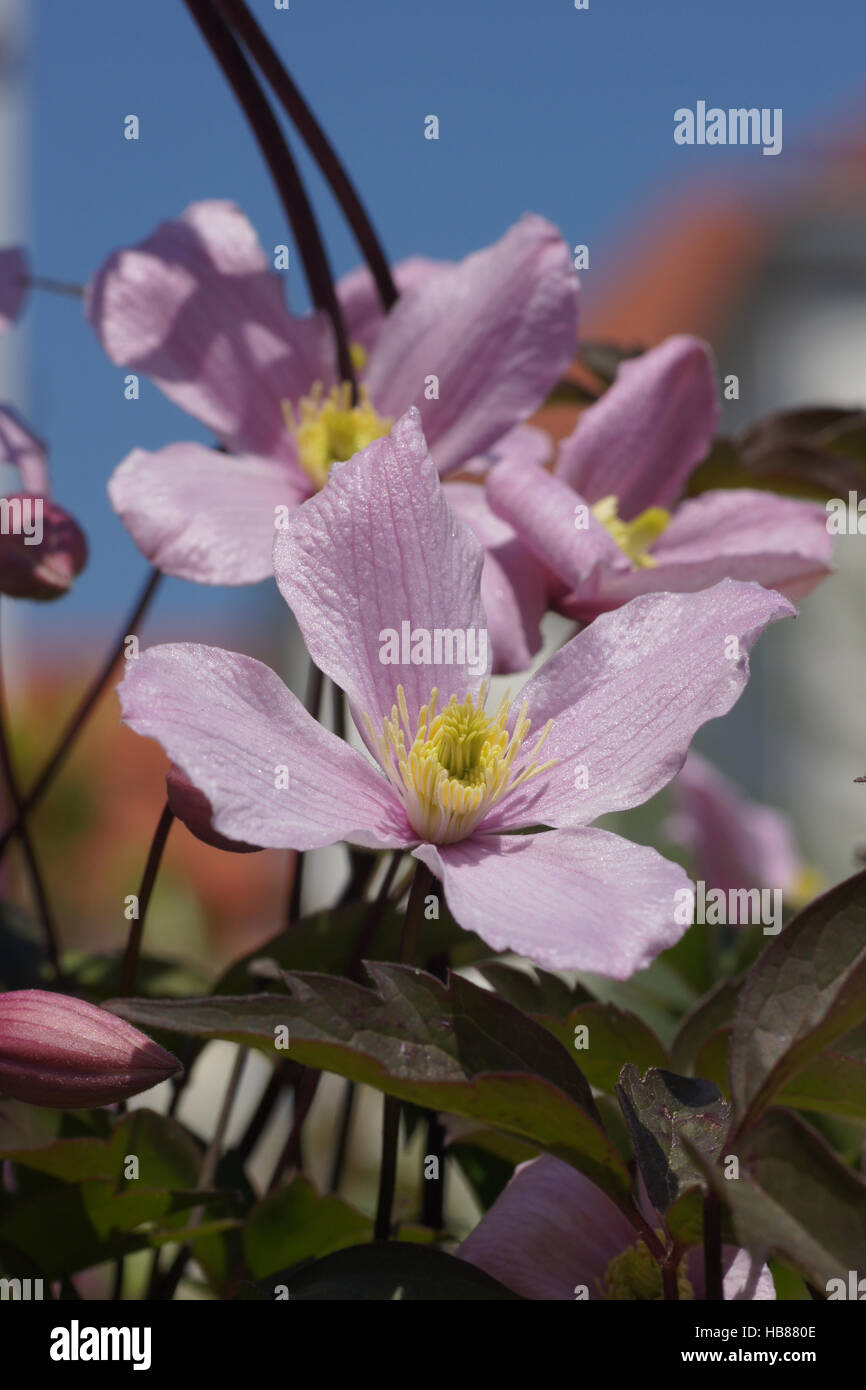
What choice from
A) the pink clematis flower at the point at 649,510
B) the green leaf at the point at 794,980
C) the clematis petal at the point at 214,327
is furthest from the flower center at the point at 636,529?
the green leaf at the point at 794,980

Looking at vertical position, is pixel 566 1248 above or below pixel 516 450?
below

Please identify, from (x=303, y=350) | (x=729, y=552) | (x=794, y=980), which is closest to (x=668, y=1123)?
(x=794, y=980)

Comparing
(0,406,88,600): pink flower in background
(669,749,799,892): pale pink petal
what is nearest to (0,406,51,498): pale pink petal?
(0,406,88,600): pink flower in background

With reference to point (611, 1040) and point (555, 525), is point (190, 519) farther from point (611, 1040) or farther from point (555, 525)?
point (611, 1040)

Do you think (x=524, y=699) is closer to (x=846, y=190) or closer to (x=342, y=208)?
(x=342, y=208)

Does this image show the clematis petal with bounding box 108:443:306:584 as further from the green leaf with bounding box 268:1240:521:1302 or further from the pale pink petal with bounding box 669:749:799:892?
the pale pink petal with bounding box 669:749:799:892

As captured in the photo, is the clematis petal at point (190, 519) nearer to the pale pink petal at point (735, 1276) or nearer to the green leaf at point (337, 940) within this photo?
the green leaf at point (337, 940)
